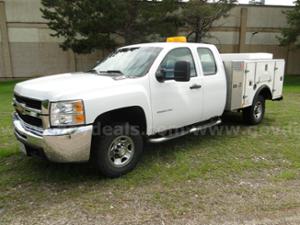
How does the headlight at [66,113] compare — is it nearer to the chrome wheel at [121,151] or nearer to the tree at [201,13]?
the chrome wheel at [121,151]

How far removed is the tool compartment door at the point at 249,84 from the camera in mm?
5875

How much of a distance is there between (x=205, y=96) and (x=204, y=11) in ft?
53.0

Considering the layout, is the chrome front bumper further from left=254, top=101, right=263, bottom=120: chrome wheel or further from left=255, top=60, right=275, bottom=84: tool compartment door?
left=254, top=101, right=263, bottom=120: chrome wheel

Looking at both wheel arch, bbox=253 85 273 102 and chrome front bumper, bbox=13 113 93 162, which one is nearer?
chrome front bumper, bbox=13 113 93 162

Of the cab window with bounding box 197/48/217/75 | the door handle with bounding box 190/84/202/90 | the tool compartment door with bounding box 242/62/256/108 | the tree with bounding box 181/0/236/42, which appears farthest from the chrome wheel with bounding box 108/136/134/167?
the tree with bounding box 181/0/236/42

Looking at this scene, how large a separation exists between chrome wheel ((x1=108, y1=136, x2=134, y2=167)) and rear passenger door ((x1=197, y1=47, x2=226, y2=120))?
5.69 ft

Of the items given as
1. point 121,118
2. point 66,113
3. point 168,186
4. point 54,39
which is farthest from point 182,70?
point 54,39

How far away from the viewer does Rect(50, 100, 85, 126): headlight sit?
3328 millimetres

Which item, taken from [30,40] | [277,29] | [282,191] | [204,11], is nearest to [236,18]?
[277,29]

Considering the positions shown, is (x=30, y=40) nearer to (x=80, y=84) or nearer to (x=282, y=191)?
(x=80, y=84)

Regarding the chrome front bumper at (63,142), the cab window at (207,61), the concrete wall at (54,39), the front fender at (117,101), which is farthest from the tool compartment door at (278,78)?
the concrete wall at (54,39)

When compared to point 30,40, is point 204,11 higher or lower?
higher

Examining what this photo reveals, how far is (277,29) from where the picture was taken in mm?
27203

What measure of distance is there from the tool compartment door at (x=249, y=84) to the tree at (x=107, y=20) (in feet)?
40.7
